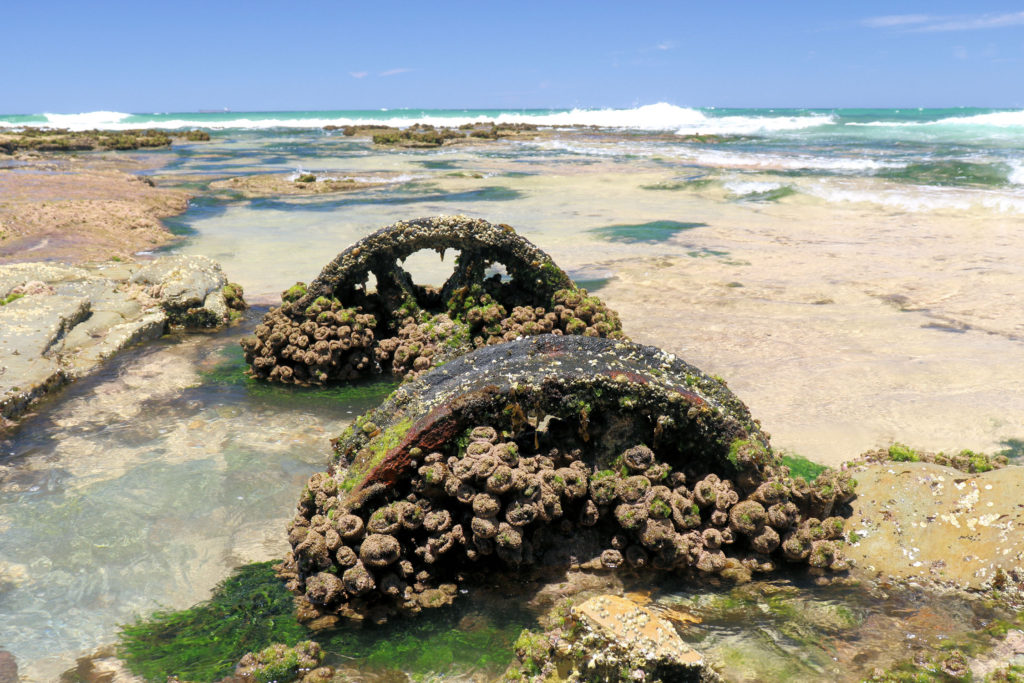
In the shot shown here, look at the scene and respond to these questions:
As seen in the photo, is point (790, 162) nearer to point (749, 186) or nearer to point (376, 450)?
point (749, 186)

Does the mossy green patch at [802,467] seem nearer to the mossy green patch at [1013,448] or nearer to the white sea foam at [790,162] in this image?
the mossy green patch at [1013,448]

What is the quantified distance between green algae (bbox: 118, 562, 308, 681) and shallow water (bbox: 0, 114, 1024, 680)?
103 mm

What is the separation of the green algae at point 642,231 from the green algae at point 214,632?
832 cm

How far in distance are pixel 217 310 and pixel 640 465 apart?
5.06 m

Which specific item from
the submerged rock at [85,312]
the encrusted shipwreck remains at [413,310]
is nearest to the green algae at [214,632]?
the encrusted shipwreck remains at [413,310]

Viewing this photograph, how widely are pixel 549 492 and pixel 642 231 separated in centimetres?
905

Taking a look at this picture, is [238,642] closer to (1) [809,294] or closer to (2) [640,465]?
(2) [640,465]

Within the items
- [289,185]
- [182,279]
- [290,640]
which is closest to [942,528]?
[290,640]

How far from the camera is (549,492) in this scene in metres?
2.91

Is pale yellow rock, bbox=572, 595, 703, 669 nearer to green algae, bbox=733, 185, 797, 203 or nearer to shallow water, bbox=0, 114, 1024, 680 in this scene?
shallow water, bbox=0, 114, 1024, 680

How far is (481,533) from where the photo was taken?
111 inches

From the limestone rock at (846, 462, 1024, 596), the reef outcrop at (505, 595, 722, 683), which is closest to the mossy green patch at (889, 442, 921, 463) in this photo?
the limestone rock at (846, 462, 1024, 596)

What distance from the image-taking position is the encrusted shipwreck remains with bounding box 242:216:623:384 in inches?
199

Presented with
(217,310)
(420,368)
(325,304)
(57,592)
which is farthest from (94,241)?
(57,592)
